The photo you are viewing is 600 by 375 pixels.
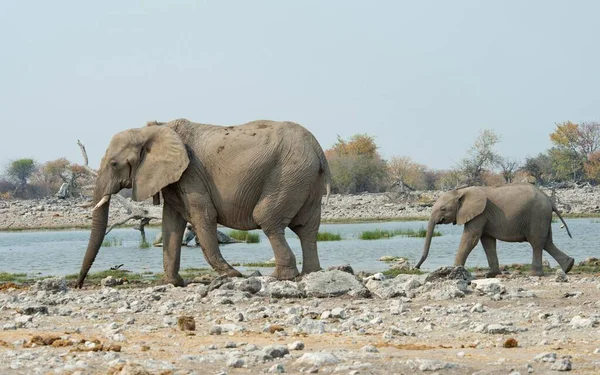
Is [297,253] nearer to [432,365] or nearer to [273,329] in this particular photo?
[273,329]

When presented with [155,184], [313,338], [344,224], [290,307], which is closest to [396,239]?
[344,224]

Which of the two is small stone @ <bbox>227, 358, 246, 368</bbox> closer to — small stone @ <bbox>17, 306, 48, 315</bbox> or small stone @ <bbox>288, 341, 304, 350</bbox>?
small stone @ <bbox>288, 341, 304, 350</bbox>

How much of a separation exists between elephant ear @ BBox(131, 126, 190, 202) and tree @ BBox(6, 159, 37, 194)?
76.0 meters

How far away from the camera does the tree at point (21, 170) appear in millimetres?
88812

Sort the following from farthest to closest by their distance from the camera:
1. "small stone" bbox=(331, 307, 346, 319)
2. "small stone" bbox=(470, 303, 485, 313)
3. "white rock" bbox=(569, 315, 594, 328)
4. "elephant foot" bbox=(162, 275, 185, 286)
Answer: "elephant foot" bbox=(162, 275, 185, 286), "small stone" bbox=(470, 303, 485, 313), "small stone" bbox=(331, 307, 346, 319), "white rock" bbox=(569, 315, 594, 328)

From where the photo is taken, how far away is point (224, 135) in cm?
1435

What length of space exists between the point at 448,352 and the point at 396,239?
22394 mm

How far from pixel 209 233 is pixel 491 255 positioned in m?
5.42

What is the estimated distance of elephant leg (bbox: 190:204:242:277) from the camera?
14234 millimetres

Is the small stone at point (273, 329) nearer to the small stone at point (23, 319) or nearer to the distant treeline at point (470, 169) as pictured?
the small stone at point (23, 319)

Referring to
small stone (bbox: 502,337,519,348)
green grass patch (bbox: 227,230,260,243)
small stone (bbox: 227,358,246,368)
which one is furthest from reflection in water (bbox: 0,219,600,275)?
small stone (bbox: 227,358,246,368)

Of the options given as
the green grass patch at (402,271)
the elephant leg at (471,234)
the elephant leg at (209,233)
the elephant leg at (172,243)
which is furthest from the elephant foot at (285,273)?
the elephant leg at (471,234)

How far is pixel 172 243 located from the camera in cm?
1468

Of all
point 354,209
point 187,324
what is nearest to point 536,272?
point 187,324
